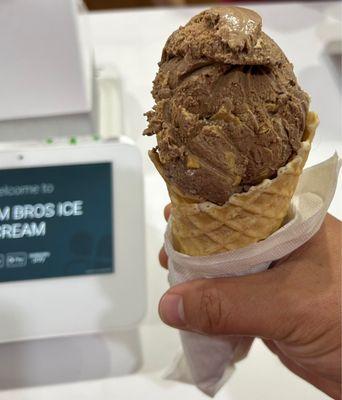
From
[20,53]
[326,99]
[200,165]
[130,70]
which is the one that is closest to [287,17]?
[326,99]

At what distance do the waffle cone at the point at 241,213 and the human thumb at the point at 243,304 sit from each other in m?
0.05

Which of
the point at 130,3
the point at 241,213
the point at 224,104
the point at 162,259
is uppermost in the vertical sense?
the point at 130,3

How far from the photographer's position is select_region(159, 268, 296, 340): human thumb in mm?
556

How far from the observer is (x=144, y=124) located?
882 millimetres

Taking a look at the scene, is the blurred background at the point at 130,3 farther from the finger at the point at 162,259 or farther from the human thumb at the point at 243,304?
the human thumb at the point at 243,304

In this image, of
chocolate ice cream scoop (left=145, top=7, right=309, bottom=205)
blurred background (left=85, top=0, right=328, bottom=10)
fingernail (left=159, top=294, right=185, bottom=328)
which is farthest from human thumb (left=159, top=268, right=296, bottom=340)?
blurred background (left=85, top=0, right=328, bottom=10)

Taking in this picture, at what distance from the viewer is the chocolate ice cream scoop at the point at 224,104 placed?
1.44 feet

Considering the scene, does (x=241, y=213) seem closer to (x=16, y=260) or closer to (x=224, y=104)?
(x=224, y=104)

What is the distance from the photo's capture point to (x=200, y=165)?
18.1 inches

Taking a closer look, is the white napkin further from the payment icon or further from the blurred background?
the blurred background

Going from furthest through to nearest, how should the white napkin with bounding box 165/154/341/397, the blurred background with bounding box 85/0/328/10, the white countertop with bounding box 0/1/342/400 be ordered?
the blurred background with bounding box 85/0/328/10 < the white countertop with bounding box 0/1/342/400 < the white napkin with bounding box 165/154/341/397

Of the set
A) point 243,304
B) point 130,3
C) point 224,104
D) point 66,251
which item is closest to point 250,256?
point 243,304

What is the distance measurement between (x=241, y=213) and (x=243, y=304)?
0.40 feet

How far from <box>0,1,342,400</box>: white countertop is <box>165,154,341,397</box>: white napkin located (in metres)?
0.06
